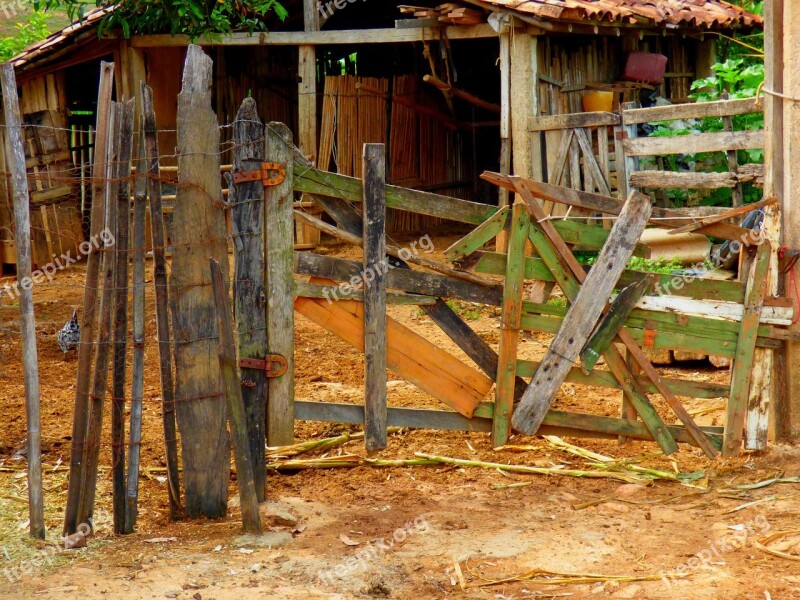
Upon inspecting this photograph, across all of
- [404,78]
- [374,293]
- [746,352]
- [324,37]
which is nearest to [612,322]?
[746,352]

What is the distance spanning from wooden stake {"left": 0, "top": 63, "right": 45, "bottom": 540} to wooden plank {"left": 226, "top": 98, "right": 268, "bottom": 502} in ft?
3.43

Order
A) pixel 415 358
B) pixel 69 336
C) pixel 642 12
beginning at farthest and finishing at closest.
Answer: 1. pixel 642 12
2. pixel 69 336
3. pixel 415 358

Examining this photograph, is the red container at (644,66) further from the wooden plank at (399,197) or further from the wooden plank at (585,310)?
the wooden plank at (399,197)

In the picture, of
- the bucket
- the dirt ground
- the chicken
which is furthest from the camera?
the bucket

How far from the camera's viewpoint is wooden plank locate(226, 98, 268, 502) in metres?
5.10

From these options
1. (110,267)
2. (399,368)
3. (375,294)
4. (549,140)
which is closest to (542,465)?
(399,368)

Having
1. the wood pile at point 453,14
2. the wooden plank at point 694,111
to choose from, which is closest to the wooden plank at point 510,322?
the wooden plank at point 694,111

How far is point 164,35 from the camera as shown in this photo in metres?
12.9

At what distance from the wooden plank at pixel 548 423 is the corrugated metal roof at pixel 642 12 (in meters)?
6.48

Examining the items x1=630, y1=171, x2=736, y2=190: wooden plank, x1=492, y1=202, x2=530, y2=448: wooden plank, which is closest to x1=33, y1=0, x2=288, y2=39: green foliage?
x1=630, y1=171, x2=736, y2=190: wooden plank

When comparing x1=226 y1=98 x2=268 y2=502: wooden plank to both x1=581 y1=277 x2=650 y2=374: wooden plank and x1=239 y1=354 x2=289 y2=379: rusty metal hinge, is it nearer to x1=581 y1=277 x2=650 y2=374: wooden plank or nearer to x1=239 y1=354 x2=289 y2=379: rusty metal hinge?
x1=239 y1=354 x2=289 y2=379: rusty metal hinge

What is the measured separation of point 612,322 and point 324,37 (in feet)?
27.6

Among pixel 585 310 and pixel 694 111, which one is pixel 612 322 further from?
pixel 694 111

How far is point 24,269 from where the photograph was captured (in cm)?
471
